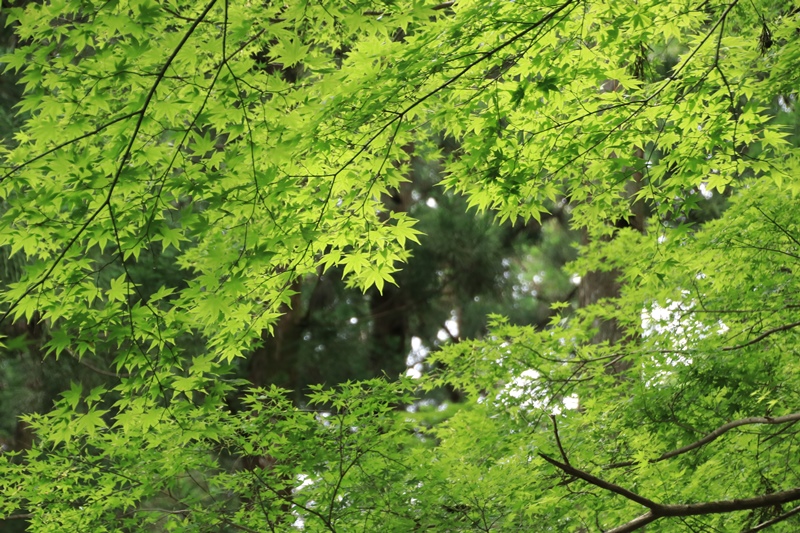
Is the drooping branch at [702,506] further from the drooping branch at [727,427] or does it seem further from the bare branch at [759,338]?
the bare branch at [759,338]

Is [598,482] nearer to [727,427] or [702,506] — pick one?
[702,506]

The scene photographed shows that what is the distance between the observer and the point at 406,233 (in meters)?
3.28

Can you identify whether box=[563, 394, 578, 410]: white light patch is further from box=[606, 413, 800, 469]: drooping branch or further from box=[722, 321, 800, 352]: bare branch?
box=[722, 321, 800, 352]: bare branch

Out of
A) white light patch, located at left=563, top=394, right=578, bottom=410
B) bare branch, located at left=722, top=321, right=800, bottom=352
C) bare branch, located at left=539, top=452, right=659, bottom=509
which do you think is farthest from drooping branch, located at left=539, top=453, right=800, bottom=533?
white light patch, located at left=563, top=394, right=578, bottom=410

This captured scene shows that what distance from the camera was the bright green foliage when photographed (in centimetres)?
296

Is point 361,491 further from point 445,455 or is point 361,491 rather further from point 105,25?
point 105,25

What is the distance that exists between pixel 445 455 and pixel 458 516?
2.12 feet

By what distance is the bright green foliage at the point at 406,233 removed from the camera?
296cm

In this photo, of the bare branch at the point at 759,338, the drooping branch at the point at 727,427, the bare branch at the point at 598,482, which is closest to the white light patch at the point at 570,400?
the drooping branch at the point at 727,427

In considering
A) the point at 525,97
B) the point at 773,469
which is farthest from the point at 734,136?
the point at 773,469

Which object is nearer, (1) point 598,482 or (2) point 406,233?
(1) point 598,482

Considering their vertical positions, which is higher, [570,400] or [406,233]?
[406,233]

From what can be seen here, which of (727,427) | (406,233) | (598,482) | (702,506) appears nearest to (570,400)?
(727,427)

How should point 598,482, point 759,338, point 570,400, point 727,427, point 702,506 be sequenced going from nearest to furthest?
point 598,482
point 702,506
point 727,427
point 759,338
point 570,400
